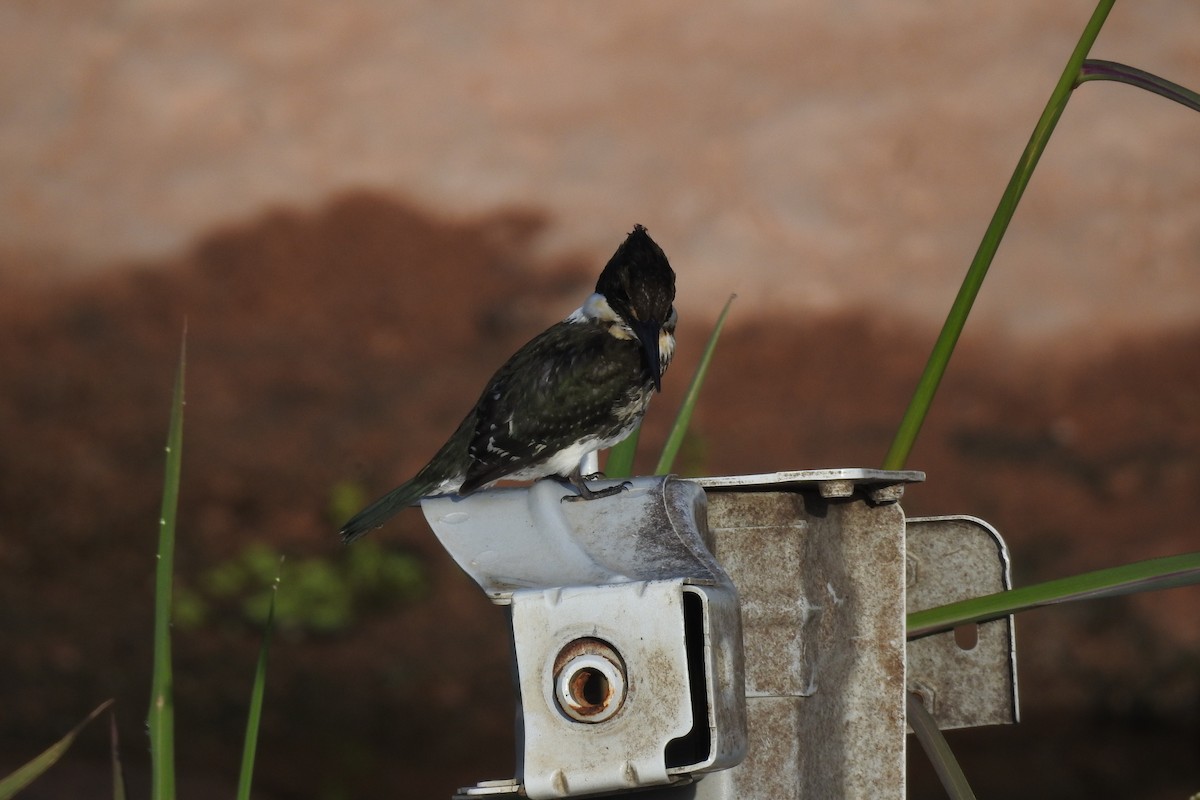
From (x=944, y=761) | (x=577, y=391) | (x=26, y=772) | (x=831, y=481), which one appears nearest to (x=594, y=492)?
(x=831, y=481)

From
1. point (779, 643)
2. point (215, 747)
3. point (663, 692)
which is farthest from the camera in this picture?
point (215, 747)

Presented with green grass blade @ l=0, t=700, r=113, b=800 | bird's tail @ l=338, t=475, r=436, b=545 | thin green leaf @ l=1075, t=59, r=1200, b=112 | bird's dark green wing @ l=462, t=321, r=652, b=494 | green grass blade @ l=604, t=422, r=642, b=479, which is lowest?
green grass blade @ l=0, t=700, r=113, b=800

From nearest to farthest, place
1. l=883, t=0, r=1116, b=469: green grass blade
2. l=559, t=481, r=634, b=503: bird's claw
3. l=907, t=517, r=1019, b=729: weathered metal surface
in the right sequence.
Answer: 1. l=559, t=481, r=634, b=503: bird's claw
2. l=907, t=517, r=1019, b=729: weathered metal surface
3. l=883, t=0, r=1116, b=469: green grass blade

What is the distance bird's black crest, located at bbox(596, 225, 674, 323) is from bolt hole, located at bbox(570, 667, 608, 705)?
962mm

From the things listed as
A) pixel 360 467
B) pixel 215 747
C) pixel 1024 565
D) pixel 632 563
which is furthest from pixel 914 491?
pixel 632 563

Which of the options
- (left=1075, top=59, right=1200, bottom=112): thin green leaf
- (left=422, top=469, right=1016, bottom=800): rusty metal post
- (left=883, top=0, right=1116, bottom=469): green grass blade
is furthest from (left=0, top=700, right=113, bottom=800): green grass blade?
(left=1075, top=59, right=1200, bottom=112): thin green leaf

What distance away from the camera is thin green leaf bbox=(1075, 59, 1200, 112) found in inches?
54.7

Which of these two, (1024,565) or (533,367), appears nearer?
(533,367)

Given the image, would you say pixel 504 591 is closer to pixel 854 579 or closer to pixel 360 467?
pixel 854 579

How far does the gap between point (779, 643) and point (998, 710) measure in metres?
0.33

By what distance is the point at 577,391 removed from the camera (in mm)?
1871

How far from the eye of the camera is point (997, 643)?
133 centimetres

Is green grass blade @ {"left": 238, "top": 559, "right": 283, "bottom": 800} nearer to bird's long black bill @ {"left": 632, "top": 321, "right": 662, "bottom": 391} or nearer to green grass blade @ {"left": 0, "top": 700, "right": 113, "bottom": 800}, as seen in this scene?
green grass blade @ {"left": 0, "top": 700, "right": 113, "bottom": 800}

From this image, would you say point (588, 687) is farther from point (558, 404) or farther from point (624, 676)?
point (558, 404)
